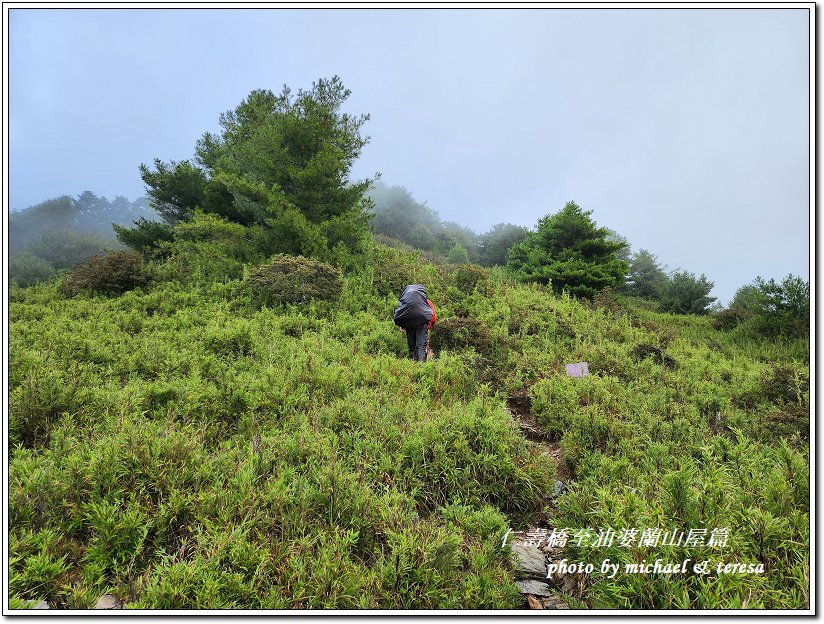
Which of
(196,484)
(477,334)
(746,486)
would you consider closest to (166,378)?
(196,484)

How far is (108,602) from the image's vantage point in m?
2.24

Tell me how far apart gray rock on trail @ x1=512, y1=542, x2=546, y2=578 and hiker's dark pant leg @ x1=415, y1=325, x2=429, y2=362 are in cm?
448

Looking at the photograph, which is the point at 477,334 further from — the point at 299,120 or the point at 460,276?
the point at 299,120

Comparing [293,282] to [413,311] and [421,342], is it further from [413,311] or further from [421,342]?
[421,342]

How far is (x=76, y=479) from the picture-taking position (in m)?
2.85

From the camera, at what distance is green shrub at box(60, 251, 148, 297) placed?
10.8 meters

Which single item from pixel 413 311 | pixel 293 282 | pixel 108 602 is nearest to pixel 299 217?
pixel 293 282

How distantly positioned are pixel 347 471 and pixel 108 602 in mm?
1703

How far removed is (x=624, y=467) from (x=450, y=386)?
107 inches

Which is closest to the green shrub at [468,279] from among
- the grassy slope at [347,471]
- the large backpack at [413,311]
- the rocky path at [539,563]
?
the large backpack at [413,311]

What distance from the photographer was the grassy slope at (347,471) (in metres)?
2.30

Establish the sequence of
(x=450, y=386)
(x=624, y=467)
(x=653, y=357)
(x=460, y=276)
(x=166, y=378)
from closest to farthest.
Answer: (x=624, y=467) < (x=166, y=378) < (x=450, y=386) < (x=653, y=357) < (x=460, y=276)

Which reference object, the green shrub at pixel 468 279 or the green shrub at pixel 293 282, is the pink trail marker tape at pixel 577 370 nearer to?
the green shrub at pixel 293 282

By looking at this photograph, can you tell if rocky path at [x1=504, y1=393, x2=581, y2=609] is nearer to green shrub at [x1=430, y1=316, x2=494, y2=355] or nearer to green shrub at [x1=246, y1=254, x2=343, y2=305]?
green shrub at [x1=430, y1=316, x2=494, y2=355]
